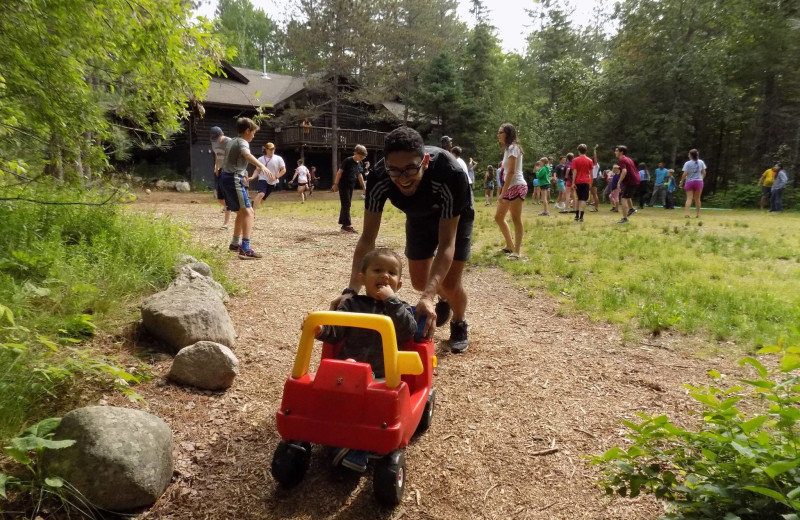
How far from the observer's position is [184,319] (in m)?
3.46

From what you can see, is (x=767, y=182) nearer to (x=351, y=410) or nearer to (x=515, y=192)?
(x=515, y=192)

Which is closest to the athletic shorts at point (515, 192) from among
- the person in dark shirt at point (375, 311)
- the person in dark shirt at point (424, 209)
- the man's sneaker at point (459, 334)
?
the man's sneaker at point (459, 334)

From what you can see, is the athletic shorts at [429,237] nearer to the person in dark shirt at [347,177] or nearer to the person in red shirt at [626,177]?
the person in dark shirt at [347,177]

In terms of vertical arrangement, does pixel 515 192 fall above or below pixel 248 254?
above

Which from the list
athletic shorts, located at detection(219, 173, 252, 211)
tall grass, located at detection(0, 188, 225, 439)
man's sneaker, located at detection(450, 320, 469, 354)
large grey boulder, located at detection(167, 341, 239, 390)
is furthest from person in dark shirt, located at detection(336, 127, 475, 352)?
athletic shorts, located at detection(219, 173, 252, 211)

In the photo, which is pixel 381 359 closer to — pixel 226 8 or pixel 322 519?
pixel 322 519

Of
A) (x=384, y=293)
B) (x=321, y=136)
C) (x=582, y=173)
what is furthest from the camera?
(x=321, y=136)

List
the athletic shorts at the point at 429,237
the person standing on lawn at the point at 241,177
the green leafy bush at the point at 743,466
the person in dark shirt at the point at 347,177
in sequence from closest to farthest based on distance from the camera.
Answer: the green leafy bush at the point at 743,466
the athletic shorts at the point at 429,237
the person standing on lawn at the point at 241,177
the person in dark shirt at the point at 347,177

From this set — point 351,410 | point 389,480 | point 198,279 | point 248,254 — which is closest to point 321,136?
point 248,254

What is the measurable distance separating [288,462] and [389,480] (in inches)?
19.7

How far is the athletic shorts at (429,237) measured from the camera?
3.57m

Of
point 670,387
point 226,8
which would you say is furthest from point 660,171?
point 226,8

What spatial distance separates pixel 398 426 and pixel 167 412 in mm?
1586

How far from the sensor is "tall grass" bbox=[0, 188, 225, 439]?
2393 mm
